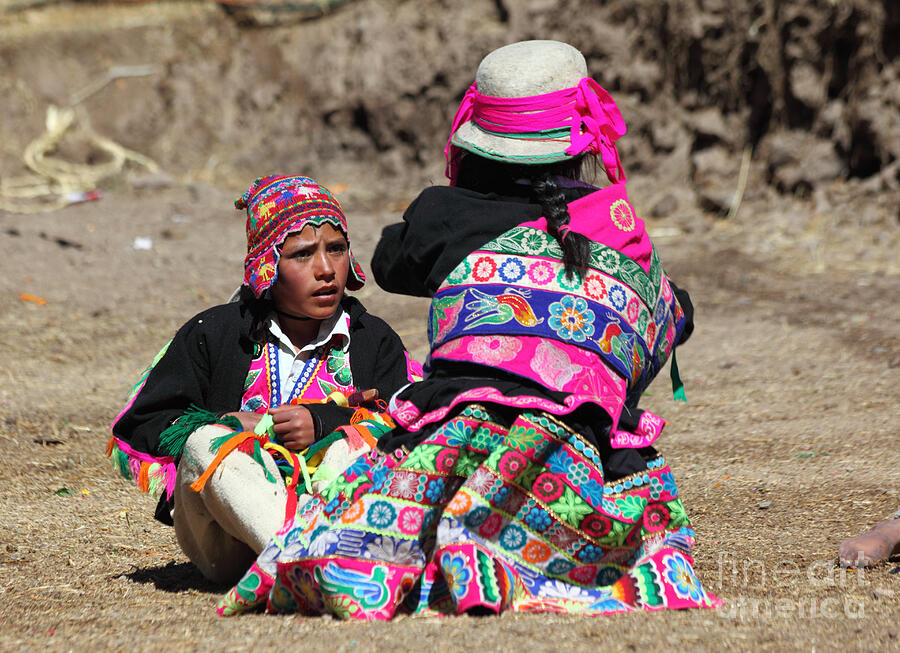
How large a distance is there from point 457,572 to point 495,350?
1.83ft

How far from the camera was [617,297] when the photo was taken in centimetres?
295

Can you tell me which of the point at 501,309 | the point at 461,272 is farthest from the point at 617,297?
the point at 461,272

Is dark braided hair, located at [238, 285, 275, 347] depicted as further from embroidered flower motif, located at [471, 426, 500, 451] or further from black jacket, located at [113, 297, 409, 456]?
embroidered flower motif, located at [471, 426, 500, 451]

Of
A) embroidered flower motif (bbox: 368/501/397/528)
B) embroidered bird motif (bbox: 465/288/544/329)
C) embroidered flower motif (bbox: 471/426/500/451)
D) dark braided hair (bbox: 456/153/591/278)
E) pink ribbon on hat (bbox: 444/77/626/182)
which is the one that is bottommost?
embroidered flower motif (bbox: 368/501/397/528)

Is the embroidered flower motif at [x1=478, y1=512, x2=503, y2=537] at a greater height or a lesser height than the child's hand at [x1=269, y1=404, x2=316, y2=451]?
lesser

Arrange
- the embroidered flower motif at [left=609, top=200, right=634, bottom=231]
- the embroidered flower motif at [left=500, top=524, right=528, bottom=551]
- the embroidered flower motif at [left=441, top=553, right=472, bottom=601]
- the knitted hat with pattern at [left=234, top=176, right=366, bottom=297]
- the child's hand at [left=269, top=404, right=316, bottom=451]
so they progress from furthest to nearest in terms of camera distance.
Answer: the knitted hat with pattern at [left=234, top=176, right=366, bottom=297] → the child's hand at [left=269, top=404, right=316, bottom=451] → the embroidered flower motif at [left=609, top=200, right=634, bottom=231] → the embroidered flower motif at [left=500, top=524, right=528, bottom=551] → the embroidered flower motif at [left=441, top=553, right=472, bottom=601]

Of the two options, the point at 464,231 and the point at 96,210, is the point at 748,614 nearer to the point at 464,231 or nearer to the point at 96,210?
the point at 464,231

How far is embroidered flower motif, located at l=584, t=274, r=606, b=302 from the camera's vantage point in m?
2.92

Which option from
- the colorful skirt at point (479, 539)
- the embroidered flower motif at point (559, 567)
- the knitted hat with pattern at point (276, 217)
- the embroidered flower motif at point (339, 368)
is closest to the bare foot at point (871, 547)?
the colorful skirt at point (479, 539)

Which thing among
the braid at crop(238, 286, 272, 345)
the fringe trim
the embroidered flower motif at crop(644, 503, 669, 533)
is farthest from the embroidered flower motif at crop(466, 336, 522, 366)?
the fringe trim

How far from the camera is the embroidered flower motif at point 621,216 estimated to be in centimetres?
304

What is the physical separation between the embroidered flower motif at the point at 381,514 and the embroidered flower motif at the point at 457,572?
172 millimetres

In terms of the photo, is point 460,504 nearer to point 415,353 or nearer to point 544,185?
point 544,185

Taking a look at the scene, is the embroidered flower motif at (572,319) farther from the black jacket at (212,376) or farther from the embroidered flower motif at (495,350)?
the black jacket at (212,376)
